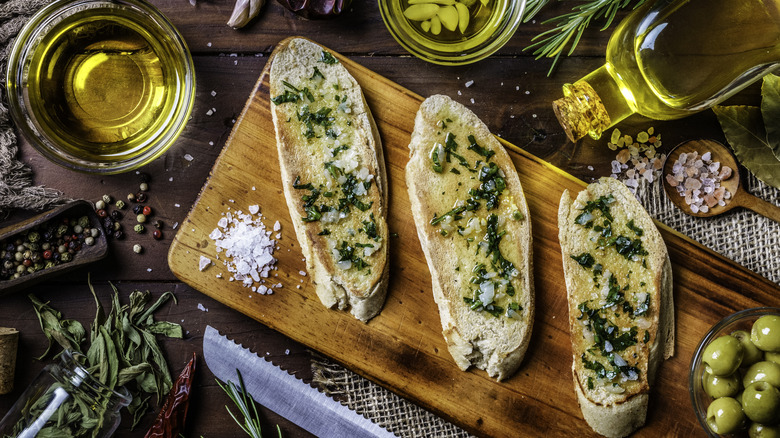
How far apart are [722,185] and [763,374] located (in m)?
0.99

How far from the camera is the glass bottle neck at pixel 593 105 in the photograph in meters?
2.65

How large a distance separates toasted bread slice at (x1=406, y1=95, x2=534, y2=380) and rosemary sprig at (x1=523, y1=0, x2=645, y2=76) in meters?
0.55

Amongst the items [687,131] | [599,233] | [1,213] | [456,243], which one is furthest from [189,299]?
[687,131]

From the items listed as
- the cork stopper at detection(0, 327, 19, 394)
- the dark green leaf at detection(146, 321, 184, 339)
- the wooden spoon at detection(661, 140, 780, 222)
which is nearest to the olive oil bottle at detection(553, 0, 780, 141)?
the wooden spoon at detection(661, 140, 780, 222)

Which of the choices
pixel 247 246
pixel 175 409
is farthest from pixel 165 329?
pixel 247 246

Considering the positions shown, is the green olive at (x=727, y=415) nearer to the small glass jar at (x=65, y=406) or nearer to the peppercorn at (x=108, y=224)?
the small glass jar at (x=65, y=406)

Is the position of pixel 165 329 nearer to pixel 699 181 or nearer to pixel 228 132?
pixel 228 132

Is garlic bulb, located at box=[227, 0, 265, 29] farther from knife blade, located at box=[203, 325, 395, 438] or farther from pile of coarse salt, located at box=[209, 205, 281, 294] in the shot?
knife blade, located at box=[203, 325, 395, 438]

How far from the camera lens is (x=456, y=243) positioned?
104 inches

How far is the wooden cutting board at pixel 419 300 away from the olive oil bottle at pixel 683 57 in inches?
19.0

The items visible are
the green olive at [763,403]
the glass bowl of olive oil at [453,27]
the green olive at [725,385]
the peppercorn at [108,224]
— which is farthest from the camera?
the peppercorn at [108,224]

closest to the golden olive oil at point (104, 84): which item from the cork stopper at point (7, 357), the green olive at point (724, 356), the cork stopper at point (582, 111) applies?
the cork stopper at point (7, 357)

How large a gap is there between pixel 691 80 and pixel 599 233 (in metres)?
0.83

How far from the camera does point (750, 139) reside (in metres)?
2.76
